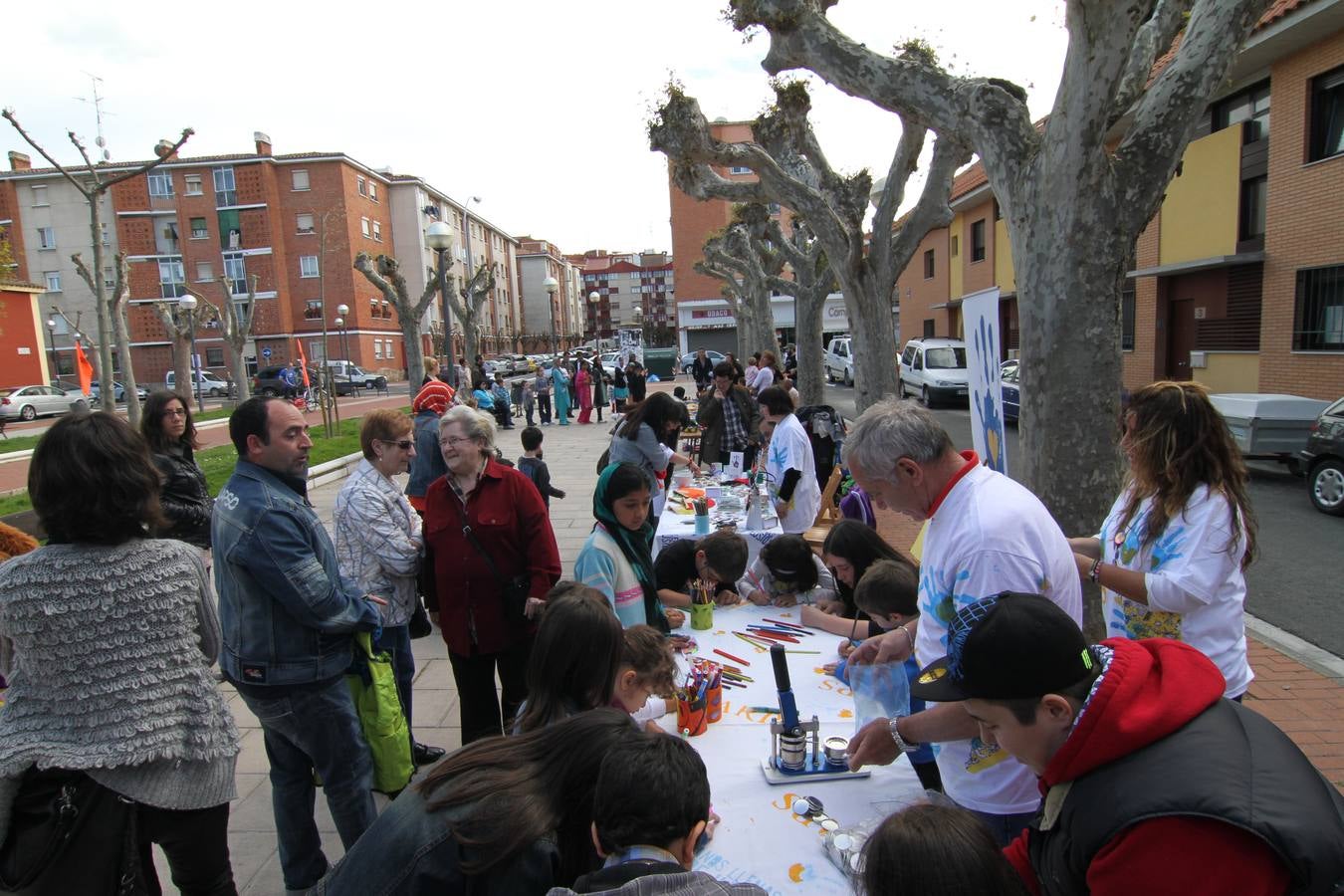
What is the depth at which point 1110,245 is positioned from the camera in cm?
404

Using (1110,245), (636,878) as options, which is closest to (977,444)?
(1110,245)

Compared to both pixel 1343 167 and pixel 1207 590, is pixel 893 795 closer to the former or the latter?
pixel 1207 590

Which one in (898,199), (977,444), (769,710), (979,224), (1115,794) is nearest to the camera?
(1115,794)

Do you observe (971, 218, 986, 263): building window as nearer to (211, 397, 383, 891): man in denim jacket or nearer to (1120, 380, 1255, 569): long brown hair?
(1120, 380, 1255, 569): long brown hair

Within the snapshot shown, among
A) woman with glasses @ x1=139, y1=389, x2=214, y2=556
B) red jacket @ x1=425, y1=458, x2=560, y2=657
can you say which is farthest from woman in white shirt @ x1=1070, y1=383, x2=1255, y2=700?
woman with glasses @ x1=139, y1=389, x2=214, y2=556

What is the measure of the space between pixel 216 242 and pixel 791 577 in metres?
56.8

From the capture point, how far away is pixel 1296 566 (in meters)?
6.47

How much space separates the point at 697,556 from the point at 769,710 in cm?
140

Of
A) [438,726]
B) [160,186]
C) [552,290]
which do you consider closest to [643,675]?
[438,726]

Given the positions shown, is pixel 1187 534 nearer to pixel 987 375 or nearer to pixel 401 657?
pixel 987 375

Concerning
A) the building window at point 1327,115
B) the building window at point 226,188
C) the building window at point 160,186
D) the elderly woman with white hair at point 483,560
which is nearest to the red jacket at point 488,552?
the elderly woman with white hair at point 483,560

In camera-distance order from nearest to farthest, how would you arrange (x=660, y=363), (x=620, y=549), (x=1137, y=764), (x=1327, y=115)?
(x=1137, y=764) < (x=620, y=549) < (x=1327, y=115) < (x=660, y=363)

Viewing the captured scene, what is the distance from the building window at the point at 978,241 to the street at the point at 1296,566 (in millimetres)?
18098

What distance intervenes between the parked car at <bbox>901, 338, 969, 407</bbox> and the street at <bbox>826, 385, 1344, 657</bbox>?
395 inches
